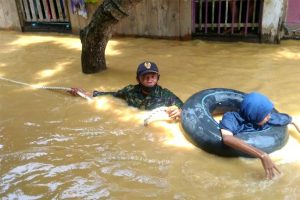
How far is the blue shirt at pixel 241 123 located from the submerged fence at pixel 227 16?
12.9 feet

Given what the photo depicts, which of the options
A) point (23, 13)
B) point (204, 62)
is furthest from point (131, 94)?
point (23, 13)

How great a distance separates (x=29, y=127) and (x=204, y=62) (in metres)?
3.23

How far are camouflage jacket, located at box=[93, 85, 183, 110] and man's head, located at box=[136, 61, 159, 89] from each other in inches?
5.3

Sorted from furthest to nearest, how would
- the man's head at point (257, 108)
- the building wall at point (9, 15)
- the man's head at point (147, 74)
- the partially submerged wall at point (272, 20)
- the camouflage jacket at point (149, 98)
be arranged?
the building wall at point (9, 15) < the partially submerged wall at point (272, 20) < the camouflage jacket at point (149, 98) < the man's head at point (147, 74) < the man's head at point (257, 108)

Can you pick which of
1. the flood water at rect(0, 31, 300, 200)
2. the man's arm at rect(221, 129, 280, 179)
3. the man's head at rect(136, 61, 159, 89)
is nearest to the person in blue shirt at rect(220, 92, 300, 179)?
the man's arm at rect(221, 129, 280, 179)

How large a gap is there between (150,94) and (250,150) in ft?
5.31

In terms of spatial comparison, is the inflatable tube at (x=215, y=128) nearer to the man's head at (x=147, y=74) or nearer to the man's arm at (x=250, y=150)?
the man's arm at (x=250, y=150)

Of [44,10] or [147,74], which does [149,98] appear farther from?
[44,10]

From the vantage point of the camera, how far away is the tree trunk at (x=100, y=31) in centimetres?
550

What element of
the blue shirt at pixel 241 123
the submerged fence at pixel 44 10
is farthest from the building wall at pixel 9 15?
the blue shirt at pixel 241 123

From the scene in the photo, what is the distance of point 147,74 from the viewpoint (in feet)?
14.5

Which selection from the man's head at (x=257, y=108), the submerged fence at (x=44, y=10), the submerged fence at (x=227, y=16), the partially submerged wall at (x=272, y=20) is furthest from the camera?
the submerged fence at (x=44, y=10)

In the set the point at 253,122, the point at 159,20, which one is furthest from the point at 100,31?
the point at 253,122

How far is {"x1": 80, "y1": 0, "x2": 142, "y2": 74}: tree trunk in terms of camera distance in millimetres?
5504
